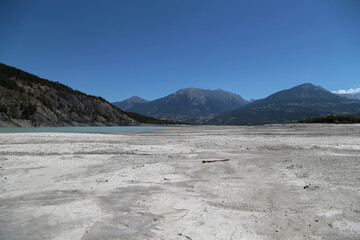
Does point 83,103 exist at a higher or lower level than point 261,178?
higher

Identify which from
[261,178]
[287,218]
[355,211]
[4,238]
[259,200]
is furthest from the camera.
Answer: [261,178]

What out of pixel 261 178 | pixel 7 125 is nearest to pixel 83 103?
pixel 7 125

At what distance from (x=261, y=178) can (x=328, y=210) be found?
129 inches

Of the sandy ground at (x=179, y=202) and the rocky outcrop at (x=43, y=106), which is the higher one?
the rocky outcrop at (x=43, y=106)

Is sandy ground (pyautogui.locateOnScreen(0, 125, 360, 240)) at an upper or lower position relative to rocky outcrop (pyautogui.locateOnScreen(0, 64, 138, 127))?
lower

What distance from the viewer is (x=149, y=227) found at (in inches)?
164

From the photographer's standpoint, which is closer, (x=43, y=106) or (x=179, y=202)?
(x=179, y=202)

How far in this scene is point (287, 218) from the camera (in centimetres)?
463

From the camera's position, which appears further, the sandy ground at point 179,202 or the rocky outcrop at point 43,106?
the rocky outcrop at point 43,106

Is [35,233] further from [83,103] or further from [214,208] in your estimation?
[83,103]

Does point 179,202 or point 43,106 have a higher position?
point 43,106

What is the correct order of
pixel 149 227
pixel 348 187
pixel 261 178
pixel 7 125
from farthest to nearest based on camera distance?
1. pixel 7 125
2. pixel 261 178
3. pixel 348 187
4. pixel 149 227

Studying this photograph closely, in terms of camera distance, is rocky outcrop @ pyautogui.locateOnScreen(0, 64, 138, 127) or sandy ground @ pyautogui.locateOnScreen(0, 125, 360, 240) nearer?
sandy ground @ pyautogui.locateOnScreen(0, 125, 360, 240)

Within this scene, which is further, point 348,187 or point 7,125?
point 7,125
